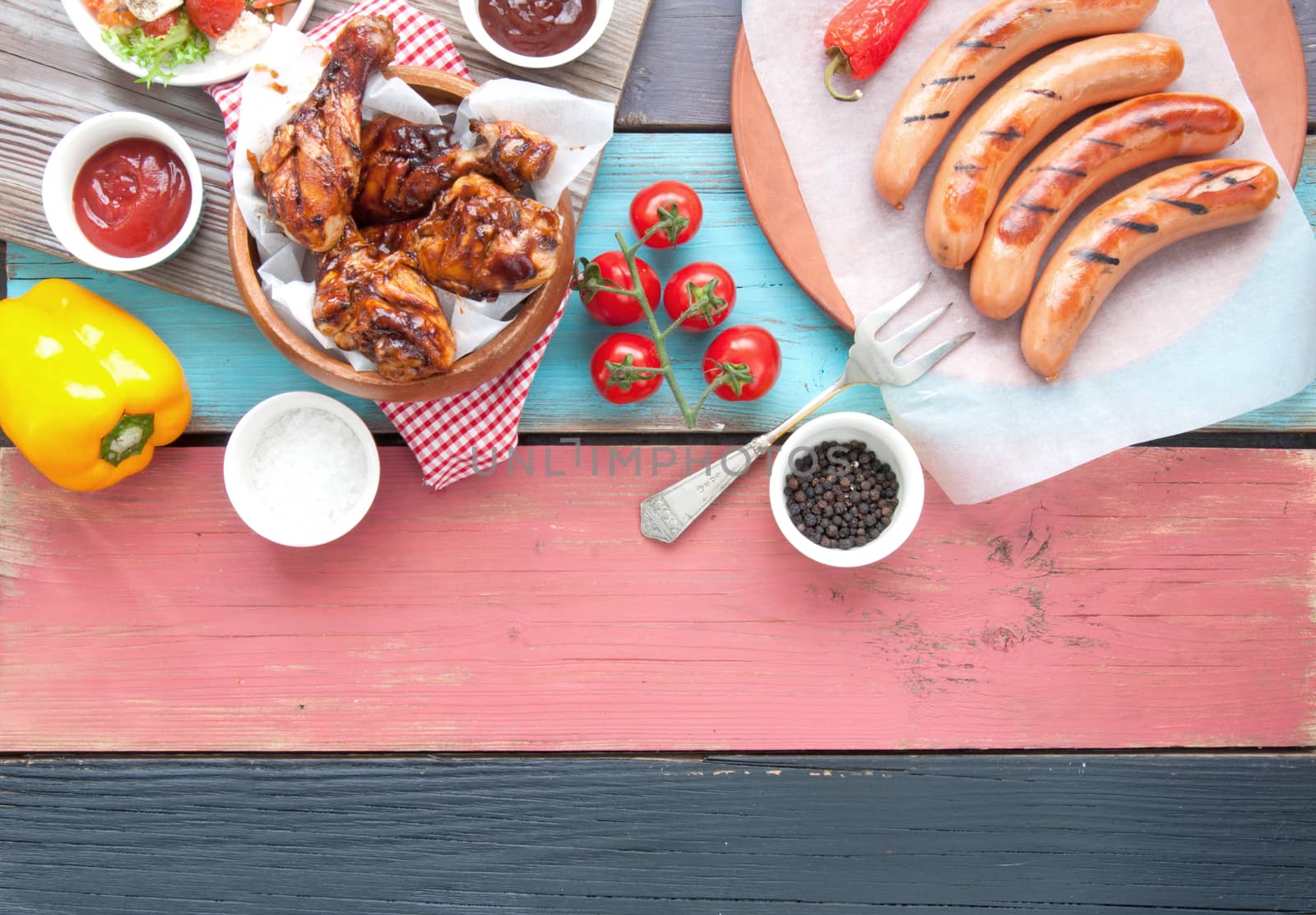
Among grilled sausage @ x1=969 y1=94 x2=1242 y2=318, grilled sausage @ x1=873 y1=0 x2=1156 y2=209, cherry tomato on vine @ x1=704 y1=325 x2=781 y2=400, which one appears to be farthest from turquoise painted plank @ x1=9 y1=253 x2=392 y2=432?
grilled sausage @ x1=969 y1=94 x2=1242 y2=318

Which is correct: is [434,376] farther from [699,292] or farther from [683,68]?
[683,68]

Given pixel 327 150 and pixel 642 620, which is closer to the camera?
pixel 327 150

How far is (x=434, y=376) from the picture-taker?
162 centimetres

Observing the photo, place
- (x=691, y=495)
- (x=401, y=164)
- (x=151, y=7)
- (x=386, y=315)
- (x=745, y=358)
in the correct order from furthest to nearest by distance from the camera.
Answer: (x=691, y=495) → (x=745, y=358) → (x=151, y=7) → (x=401, y=164) → (x=386, y=315)

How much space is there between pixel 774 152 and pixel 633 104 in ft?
1.19

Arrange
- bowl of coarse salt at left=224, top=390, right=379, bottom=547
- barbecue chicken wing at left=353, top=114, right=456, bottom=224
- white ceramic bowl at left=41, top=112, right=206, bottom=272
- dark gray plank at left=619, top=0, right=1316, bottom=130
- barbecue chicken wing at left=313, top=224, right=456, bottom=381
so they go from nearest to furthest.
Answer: barbecue chicken wing at left=313, top=224, right=456, bottom=381
barbecue chicken wing at left=353, top=114, right=456, bottom=224
white ceramic bowl at left=41, top=112, right=206, bottom=272
bowl of coarse salt at left=224, top=390, right=379, bottom=547
dark gray plank at left=619, top=0, right=1316, bottom=130

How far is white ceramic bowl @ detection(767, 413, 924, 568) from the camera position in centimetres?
195

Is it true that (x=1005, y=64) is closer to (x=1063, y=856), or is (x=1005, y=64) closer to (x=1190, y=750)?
(x=1190, y=750)

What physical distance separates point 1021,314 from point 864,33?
730 mm

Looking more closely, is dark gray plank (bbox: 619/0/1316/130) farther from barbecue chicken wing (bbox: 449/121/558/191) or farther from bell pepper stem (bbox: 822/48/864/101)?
barbecue chicken wing (bbox: 449/121/558/191)

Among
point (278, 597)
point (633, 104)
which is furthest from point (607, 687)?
point (633, 104)

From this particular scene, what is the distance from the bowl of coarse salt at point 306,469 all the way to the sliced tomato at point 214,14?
0.80 m

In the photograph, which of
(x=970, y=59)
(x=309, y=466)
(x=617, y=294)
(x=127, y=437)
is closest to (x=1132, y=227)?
(x=970, y=59)

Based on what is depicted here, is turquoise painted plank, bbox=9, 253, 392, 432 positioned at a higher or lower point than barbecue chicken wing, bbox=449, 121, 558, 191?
lower
